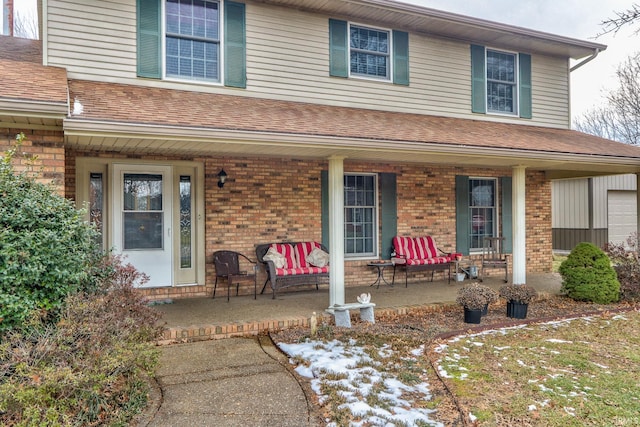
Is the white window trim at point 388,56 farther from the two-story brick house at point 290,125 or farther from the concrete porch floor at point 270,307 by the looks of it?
the concrete porch floor at point 270,307

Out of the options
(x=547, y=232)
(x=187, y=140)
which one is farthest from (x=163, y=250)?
(x=547, y=232)

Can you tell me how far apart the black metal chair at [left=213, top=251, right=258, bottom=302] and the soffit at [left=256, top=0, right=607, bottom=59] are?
14.3ft

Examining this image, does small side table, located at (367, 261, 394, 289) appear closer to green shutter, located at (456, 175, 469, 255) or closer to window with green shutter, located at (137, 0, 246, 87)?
green shutter, located at (456, 175, 469, 255)

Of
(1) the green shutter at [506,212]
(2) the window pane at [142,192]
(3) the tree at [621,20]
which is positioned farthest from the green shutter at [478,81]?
(2) the window pane at [142,192]

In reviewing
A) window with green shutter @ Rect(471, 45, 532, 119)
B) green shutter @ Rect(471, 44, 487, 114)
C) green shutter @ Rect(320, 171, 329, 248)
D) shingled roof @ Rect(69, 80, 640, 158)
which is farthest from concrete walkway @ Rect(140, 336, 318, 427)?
window with green shutter @ Rect(471, 45, 532, 119)

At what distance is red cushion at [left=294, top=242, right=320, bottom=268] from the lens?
7.66 metres

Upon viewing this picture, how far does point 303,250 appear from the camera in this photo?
779 cm

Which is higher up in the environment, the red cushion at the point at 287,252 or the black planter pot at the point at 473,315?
the red cushion at the point at 287,252

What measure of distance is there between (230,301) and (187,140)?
9.25 feet

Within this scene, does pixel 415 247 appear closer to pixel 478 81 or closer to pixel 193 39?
pixel 478 81

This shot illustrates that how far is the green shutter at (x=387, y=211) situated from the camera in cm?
863

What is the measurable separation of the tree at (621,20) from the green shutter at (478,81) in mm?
3032

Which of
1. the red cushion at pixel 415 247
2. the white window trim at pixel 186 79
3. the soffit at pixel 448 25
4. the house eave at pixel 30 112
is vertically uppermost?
the soffit at pixel 448 25

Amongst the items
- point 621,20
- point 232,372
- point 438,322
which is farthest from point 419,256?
point 232,372
